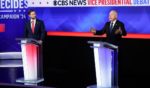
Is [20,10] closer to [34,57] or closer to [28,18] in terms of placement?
[28,18]

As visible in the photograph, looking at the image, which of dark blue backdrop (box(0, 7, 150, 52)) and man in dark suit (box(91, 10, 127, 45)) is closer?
man in dark suit (box(91, 10, 127, 45))

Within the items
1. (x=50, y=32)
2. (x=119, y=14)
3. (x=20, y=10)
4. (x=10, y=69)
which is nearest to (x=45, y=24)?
(x=50, y=32)

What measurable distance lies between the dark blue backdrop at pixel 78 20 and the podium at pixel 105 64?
2201 mm

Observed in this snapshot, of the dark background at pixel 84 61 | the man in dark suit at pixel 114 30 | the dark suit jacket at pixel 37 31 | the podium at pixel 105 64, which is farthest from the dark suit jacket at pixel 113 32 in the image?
the podium at pixel 105 64

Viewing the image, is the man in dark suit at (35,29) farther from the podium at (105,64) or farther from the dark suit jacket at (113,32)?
the podium at (105,64)

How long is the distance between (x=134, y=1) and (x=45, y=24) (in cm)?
172

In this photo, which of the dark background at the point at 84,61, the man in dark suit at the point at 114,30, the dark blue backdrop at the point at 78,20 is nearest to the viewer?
the man in dark suit at the point at 114,30

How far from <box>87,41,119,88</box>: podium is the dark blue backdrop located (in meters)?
2.20

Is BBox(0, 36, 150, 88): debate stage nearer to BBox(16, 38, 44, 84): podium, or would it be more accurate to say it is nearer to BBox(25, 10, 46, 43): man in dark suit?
BBox(25, 10, 46, 43): man in dark suit

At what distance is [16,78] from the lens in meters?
4.03

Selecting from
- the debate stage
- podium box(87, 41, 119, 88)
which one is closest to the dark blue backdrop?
the debate stage

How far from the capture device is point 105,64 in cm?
348

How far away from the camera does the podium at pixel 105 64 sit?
3459 millimetres

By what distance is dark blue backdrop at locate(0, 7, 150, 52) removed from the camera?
564 centimetres
